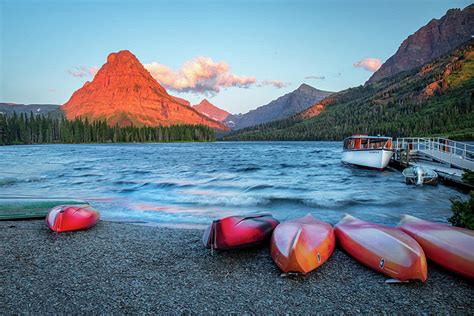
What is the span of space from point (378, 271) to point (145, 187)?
1740cm

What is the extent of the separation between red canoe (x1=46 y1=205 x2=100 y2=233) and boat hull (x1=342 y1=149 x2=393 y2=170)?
2787 centimetres

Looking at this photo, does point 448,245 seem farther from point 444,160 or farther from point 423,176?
point 444,160

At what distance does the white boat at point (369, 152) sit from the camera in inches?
1182

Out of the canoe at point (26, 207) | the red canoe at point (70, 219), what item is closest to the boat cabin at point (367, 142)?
the red canoe at point (70, 219)

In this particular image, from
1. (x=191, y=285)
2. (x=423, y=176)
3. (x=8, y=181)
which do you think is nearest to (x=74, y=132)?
(x=8, y=181)

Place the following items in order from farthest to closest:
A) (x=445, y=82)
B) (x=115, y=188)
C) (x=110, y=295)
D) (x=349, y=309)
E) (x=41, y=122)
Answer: (x=445, y=82), (x=41, y=122), (x=115, y=188), (x=110, y=295), (x=349, y=309)

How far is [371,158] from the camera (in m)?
30.9

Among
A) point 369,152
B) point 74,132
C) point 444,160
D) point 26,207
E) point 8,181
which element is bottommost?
point 8,181

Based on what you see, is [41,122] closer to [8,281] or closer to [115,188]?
[115,188]

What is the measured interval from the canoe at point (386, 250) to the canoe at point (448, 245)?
524 millimetres

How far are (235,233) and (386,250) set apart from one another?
3.11 m

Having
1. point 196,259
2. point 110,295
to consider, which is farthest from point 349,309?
point 110,295

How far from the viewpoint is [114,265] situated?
247 inches

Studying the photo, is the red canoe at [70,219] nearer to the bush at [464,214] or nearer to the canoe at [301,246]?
the canoe at [301,246]
